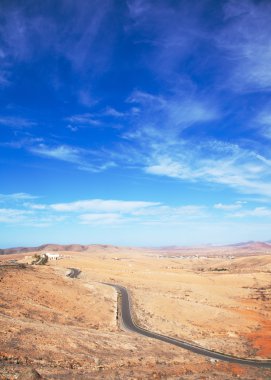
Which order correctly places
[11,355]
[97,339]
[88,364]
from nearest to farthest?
[11,355] → [88,364] → [97,339]

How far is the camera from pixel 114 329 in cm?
4009

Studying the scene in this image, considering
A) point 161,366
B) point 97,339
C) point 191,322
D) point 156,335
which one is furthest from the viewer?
point 191,322

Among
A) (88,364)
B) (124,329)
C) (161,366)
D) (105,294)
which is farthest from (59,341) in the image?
(105,294)

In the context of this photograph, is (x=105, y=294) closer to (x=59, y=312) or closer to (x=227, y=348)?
(x=59, y=312)

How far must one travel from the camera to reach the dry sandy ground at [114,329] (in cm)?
2403

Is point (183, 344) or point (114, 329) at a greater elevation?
point (114, 329)

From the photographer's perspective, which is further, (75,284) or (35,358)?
(75,284)

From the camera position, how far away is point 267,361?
3381 centimetres

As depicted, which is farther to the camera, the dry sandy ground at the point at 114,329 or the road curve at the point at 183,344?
the road curve at the point at 183,344

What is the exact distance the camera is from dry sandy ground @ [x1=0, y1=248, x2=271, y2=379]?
946 inches

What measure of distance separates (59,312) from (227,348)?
809 inches

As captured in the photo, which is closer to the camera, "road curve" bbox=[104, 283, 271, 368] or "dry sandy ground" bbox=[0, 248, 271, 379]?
"dry sandy ground" bbox=[0, 248, 271, 379]

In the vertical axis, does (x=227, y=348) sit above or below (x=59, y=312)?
below

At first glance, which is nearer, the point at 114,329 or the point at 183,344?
the point at 183,344
